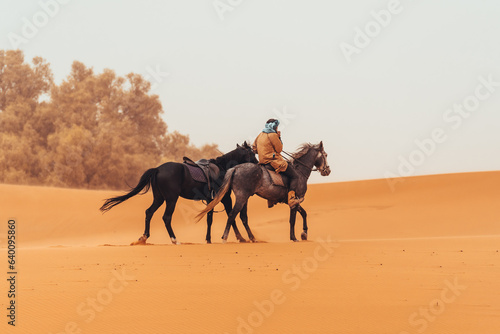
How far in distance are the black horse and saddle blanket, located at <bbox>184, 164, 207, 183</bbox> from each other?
70 mm

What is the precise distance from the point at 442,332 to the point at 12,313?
4.81 meters

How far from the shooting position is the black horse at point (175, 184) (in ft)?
46.0

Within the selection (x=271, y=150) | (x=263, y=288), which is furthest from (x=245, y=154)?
(x=263, y=288)

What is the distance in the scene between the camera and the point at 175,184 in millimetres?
14039

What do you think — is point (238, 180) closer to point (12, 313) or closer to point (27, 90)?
point (12, 313)

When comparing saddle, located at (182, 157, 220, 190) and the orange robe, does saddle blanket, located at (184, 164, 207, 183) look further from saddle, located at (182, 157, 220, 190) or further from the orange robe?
the orange robe

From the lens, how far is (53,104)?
46938mm

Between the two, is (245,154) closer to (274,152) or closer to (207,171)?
(274,152)

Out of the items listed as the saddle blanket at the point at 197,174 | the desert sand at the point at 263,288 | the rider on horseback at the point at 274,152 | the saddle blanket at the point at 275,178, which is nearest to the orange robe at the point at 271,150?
the rider on horseback at the point at 274,152

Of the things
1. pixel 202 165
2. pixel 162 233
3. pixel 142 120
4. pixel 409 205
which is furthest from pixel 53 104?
pixel 202 165

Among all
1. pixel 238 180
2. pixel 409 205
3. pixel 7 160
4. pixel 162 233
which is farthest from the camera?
pixel 7 160

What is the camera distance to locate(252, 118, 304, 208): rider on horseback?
14.3 metres

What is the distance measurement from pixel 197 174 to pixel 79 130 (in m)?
29.9

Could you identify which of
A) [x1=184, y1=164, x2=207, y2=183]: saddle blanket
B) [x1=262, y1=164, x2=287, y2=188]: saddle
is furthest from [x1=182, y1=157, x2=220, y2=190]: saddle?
[x1=262, y1=164, x2=287, y2=188]: saddle
